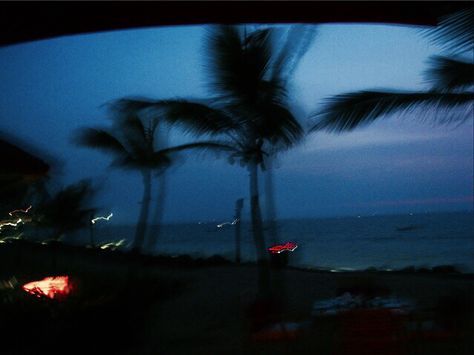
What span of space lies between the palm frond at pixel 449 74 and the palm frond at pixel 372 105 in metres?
0.11

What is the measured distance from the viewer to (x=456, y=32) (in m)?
4.96

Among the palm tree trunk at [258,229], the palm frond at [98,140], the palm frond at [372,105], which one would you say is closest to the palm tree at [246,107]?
the palm tree trunk at [258,229]

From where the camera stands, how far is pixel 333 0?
3.83 meters

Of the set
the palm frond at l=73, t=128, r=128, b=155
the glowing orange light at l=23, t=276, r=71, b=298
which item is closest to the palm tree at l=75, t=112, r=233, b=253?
the palm frond at l=73, t=128, r=128, b=155

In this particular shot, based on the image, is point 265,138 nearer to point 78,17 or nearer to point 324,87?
point 324,87

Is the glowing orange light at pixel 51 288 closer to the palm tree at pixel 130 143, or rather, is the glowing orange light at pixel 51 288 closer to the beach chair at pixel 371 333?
the beach chair at pixel 371 333

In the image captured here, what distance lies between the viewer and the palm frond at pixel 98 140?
1320cm

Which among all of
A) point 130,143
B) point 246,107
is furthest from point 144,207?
point 246,107

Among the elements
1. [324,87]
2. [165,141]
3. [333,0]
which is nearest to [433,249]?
[165,141]

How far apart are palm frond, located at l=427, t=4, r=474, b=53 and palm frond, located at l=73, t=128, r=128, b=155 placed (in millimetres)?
9362

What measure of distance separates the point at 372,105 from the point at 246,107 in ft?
9.54

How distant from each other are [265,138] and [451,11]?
4196 millimetres

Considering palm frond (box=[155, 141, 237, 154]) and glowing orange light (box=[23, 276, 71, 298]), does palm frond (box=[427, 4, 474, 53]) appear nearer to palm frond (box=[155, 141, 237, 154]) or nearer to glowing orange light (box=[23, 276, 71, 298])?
palm frond (box=[155, 141, 237, 154])

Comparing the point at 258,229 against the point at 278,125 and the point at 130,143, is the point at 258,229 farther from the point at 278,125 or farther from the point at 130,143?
the point at 130,143
